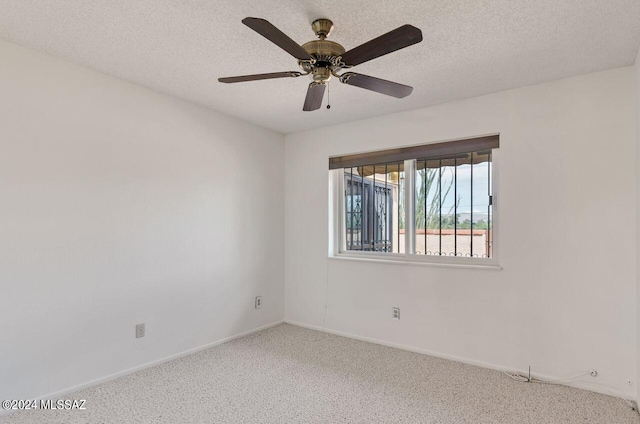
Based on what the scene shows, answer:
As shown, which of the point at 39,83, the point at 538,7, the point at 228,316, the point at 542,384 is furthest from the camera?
the point at 228,316

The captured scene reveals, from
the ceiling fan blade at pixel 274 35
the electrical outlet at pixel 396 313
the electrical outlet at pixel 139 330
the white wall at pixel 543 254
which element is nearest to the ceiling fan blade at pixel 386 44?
the ceiling fan blade at pixel 274 35

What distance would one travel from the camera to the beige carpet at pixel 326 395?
2.18 m

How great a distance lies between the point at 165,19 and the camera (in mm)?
1964

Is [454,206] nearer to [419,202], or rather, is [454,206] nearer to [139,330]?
[419,202]

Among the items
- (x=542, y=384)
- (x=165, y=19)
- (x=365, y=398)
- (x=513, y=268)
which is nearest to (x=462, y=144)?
(x=513, y=268)

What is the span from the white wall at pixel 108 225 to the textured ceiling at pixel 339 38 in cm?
31

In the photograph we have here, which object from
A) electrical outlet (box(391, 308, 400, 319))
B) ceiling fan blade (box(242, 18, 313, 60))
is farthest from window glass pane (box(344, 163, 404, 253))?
ceiling fan blade (box(242, 18, 313, 60))

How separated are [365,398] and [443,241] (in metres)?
1.66

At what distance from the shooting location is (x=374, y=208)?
388 cm

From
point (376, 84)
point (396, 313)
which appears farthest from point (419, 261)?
point (376, 84)

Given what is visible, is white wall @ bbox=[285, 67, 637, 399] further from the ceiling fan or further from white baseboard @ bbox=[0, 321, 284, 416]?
white baseboard @ bbox=[0, 321, 284, 416]

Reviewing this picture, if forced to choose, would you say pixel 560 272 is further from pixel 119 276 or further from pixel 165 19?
pixel 119 276

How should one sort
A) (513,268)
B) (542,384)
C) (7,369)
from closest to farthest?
(7,369)
(542,384)
(513,268)

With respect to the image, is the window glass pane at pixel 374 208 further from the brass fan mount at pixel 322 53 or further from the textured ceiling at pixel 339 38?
the brass fan mount at pixel 322 53
